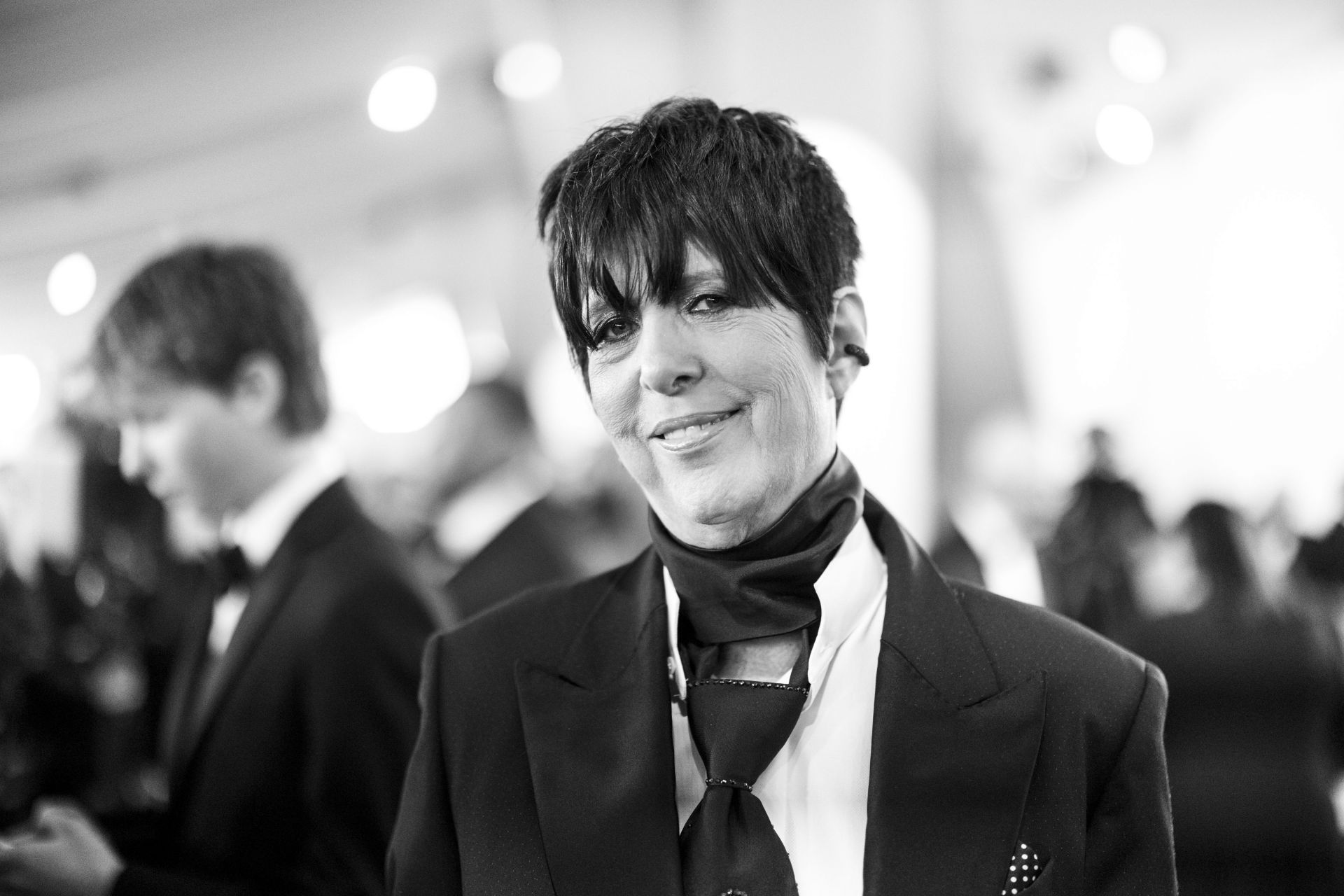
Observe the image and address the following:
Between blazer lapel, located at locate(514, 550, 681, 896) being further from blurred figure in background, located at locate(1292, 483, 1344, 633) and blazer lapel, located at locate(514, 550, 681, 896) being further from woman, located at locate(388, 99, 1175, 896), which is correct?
blurred figure in background, located at locate(1292, 483, 1344, 633)

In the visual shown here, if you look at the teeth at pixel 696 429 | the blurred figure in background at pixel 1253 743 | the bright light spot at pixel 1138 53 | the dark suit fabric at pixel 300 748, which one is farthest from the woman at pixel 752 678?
the bright light spot at pixel 1138 53

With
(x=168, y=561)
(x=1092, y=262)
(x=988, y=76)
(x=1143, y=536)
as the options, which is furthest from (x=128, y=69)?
(x=1143, y=536)

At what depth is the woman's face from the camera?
3.74ft

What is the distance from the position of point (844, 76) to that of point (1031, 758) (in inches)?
97.9

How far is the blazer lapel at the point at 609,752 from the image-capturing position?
113 centimetres

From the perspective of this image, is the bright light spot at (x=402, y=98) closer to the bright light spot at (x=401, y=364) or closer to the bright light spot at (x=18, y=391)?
the bright light spot at (x=401, y=364)

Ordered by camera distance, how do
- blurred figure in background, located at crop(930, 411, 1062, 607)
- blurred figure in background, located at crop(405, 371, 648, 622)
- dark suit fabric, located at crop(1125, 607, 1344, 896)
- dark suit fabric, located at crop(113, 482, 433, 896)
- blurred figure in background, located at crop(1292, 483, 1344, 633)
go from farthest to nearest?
1. blurred figure in background, located at crop(930, 411, 1062, 607)
2. blurred figure in background, located at crop(405, 371, 648, 622)
3. blurred figure in background, located at crop(1292, 483, 1344, 633)
4. dark suit fabric, located at crop(1125, 607, 1344, 896)
5. dark suit fabric, located at crop(113, 482, 433, 896)

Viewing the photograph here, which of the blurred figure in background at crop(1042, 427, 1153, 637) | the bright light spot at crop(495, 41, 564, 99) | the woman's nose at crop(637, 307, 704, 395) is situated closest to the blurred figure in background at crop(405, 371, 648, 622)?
the bright light spot at crop(495, 41, 564, 99)

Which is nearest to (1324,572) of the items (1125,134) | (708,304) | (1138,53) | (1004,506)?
(1004,506)

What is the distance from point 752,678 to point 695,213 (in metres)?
0.50

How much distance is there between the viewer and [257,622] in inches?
65.6

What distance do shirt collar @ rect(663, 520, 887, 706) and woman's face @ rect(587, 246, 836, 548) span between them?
10 centimetres

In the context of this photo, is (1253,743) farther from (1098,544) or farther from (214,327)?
(214,327)

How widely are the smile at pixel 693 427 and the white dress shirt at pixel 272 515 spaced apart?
0.86 m
